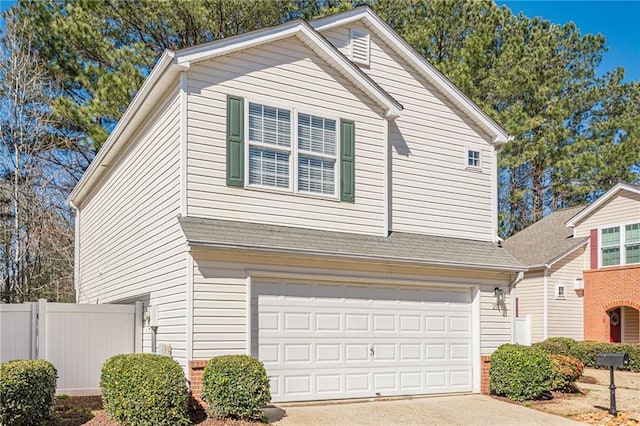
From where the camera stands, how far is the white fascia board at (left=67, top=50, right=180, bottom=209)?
10891mm

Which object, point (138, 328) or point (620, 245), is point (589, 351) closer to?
point (620, 245)

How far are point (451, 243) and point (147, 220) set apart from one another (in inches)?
253

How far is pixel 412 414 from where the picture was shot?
34.9 ft

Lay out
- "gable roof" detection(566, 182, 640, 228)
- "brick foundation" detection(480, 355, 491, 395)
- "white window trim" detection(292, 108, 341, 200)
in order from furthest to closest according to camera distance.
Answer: "gable roof" detection(566, 182, 640, 228)
"brick foundation" detection(480, 355, 491, 395)
"white window trim" detection(292, 108, 341, 200)

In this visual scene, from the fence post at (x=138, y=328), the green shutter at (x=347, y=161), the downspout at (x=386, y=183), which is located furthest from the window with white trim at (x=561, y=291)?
the fence post at (x=138, y=328)

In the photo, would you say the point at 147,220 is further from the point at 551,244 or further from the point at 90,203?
the point at 551,244

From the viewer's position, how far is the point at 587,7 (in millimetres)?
21078

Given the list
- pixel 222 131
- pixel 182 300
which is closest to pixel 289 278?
pixel 182 300

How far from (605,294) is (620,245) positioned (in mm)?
1809

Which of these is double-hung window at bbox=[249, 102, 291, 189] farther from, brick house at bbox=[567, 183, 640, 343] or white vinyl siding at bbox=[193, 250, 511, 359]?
brick house at bbox=[567, 183, 640, 343]

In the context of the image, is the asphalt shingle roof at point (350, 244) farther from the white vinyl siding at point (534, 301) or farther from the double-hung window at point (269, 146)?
the white vinyl siding at point (534, 301)

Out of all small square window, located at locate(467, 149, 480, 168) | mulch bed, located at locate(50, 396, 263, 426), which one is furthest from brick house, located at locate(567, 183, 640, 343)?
mulch bed, located at locate(50, 396, 263, 426)

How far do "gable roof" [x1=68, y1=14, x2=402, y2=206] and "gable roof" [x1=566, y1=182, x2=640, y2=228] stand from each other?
12763 mm

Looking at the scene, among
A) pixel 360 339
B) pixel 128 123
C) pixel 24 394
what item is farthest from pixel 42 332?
pixel 360 339
